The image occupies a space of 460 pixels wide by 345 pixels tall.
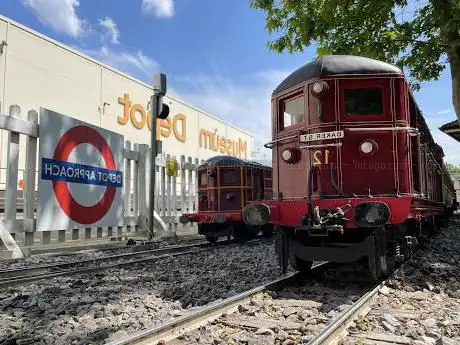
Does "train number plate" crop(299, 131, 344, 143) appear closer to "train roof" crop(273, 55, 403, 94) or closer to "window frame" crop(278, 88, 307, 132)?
"window frame" crop(278, 88, 307, 132)

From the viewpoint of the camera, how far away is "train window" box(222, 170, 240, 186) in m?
12.3

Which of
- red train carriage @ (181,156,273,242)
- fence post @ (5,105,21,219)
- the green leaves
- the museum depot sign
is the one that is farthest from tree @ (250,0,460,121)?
the museum depot sign

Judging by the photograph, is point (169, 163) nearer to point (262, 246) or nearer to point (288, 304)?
point (262, 246)

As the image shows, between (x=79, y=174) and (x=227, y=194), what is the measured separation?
13.5ft

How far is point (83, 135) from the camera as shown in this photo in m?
10.3

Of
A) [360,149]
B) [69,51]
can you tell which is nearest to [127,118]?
[69,51]

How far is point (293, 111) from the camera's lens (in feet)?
20.9

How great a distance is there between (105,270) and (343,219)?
3.95 m

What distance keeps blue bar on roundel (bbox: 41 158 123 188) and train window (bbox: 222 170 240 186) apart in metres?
2.84

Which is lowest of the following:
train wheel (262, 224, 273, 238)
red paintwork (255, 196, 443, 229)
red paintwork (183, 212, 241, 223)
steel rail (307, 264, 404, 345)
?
steel rail (307, 264, 404, 345)

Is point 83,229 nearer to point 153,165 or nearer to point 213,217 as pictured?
point 153,165

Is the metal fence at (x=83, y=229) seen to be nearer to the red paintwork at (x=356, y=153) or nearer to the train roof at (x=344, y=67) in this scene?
the red paintwork at (x=356, y=153)

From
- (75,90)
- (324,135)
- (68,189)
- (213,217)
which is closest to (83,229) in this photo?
(68,189)

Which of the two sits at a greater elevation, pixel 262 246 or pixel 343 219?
pixel 343 219
